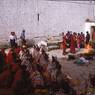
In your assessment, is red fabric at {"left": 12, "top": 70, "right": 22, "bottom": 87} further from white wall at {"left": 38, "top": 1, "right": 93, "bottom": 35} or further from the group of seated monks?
white wall at {"left": 38, "top": 1, "right": 93, "bottom": 35}

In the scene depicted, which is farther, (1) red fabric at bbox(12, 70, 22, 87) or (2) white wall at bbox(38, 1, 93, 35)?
(2) white wall at bbox(38, 1, 93, 35)

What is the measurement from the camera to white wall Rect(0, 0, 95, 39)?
2353 centimetres

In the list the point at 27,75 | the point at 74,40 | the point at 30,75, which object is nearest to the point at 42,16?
the point at 74,40

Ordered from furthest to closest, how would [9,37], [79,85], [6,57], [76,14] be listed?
[76,14] < [9,37] < [6,57] < [79,85]

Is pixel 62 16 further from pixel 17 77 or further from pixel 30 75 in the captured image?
pixel 17 77

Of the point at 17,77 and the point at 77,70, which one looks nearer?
the point at 17,77

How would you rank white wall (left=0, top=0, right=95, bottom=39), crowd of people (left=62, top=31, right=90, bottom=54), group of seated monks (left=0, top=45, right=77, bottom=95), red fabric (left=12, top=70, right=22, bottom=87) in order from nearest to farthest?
1. red fabric (left=12, top=70, right=22, bottom=87)
2. group of seated monks (left=0, top=45, right=77, bottom=95)
3. crowd of people (left=62, top=31, right=90, bottom=54)
4. white wall (left=0, top=0, right=95, bottom=39)

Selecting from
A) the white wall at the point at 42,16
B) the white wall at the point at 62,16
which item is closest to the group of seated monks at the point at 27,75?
the white wall at the point at 42,16

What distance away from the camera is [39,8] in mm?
25109

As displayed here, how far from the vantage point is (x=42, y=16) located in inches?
1001

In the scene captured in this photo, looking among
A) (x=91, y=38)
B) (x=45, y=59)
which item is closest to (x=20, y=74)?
(x=45, y=59)

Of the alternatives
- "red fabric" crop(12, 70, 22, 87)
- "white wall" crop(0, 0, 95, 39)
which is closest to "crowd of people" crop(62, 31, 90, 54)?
"white wall" crop(0, 0, 95, 39)

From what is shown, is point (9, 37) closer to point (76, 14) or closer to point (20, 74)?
point (76, 14)

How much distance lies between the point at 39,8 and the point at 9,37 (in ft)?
→ 12.9
